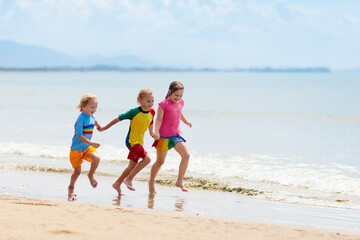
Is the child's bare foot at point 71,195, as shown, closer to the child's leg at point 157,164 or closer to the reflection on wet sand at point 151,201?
the reflection on wet sand at point 151,201

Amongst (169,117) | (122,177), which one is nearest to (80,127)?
(122,177)

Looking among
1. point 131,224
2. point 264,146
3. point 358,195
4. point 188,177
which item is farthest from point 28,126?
point 131,224

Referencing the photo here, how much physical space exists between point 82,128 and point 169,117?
1.26 m

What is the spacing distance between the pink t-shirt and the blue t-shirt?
39.9 inches

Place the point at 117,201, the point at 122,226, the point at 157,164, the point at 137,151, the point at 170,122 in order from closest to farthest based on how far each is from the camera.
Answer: the point at 122,226, the point at 117,201, the point at 137,151, the point at 170,122, the point at 157,164

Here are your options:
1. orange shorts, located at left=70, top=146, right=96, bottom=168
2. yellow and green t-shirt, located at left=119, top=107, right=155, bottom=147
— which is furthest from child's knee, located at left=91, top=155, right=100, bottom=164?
yellow and green t-shirt, located at left=119, top=107, right=155, bottom=147

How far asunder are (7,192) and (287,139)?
1184 centimetres

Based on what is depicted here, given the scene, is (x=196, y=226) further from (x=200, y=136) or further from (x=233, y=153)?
(x=200, y=136)

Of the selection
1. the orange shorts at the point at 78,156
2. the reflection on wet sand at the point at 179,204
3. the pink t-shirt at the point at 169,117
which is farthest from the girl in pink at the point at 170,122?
the orange shorts at the point at 78,156

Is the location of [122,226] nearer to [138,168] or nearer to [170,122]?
[138,168]

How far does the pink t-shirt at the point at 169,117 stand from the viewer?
801 cm

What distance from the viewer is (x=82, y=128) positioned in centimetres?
754

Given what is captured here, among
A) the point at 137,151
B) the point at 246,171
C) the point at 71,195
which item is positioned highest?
the point at 137,151

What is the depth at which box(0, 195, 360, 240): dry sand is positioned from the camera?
17.1 ft
